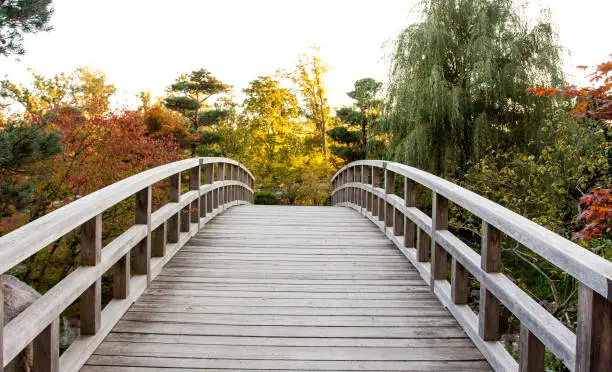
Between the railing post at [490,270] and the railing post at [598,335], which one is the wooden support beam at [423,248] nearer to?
the railing post at [490,270]

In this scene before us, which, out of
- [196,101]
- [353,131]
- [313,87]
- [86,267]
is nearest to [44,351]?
[86,267]

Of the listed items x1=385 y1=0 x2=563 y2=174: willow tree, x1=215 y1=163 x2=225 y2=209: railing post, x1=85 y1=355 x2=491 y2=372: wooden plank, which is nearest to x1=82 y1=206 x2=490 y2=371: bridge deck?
x1=85 y1=355 x2=491 y2=372: wooden plank

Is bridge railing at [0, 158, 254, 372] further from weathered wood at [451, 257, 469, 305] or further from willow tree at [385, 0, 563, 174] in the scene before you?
willow tree at [385, 0, 563, 174]

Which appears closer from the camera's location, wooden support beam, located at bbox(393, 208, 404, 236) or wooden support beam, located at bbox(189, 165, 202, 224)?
wooden support beam, located at bbox(393, 208, 404, 236)

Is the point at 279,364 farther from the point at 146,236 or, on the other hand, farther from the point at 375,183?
the point at 375,183

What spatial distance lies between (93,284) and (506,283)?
77.2 inches

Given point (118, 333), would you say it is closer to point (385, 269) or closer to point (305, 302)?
point (305, 302)

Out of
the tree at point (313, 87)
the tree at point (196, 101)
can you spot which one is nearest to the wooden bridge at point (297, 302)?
the tree at point (196, 101)

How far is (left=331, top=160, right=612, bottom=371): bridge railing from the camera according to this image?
1.55 meters

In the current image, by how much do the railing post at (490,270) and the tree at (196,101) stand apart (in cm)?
1891

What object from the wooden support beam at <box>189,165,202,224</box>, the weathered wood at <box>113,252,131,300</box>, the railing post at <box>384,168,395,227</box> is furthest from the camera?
the railing post at <box>384,168,395,227</box>

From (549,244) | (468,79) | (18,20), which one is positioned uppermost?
(468,79)

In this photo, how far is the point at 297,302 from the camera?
3314 mm

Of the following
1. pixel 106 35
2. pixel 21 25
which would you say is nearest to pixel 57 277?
pixel 21 25
